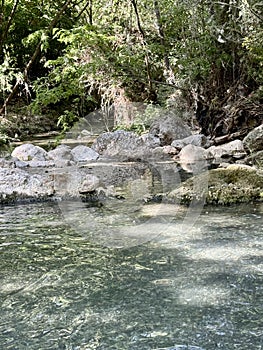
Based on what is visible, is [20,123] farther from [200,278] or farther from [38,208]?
[200,278]

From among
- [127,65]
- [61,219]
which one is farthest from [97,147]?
[61,219]

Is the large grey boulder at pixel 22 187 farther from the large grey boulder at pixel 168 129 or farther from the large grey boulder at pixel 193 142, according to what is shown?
the large grey boulder at pixel 168 129

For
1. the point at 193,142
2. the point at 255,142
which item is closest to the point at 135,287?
the point at 255,142

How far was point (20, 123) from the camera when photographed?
45.2 feet

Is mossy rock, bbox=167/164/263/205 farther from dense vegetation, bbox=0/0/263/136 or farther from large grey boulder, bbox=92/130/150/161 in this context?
large grey boulder, bbox=92/130/150/161

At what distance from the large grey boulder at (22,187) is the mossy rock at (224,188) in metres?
1.51

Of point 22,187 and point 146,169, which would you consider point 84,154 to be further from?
point 22,187

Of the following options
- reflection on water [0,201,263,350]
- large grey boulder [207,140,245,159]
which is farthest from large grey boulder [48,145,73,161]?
reflection on water [0,201,263,350]

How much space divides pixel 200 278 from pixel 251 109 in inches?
303

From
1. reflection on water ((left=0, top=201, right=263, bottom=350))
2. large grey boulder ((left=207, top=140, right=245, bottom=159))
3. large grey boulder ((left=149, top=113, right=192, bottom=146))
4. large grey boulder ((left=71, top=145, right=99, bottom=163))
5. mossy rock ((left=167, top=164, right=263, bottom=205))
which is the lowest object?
reflection on water ((left=0, top=201, right=263, bottom=350))

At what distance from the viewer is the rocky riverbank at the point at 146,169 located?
17.6ft

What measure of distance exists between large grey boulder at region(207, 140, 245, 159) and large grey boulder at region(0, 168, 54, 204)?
405cm

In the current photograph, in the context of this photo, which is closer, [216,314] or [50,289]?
[216,314]

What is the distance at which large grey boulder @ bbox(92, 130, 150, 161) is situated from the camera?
920 centimetres
